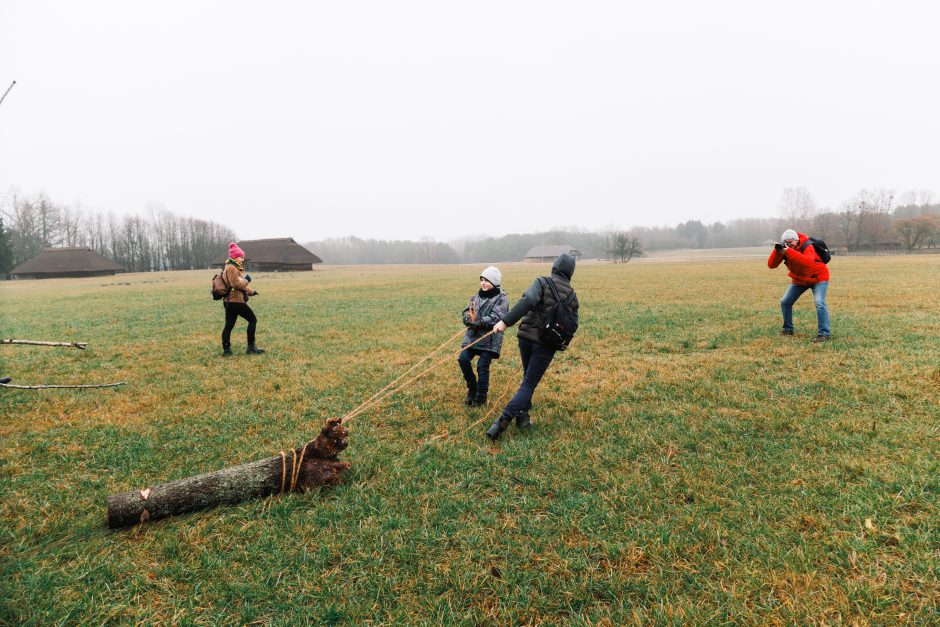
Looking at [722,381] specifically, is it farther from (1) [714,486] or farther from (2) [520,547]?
(2) [520,547]

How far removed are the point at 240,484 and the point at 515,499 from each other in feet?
8.68

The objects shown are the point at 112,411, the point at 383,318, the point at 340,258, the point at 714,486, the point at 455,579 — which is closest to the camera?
the point at 455,579

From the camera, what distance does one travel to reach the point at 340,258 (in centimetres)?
16812

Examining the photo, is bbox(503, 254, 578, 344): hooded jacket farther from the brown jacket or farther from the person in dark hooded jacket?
the brown jacket

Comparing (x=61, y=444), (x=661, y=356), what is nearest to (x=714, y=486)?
(x=661, y=356)

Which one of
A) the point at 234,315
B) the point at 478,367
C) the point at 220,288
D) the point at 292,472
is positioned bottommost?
the point at 292,472

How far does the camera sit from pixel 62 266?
62.5 m

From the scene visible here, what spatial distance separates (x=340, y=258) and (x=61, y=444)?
6695 inches

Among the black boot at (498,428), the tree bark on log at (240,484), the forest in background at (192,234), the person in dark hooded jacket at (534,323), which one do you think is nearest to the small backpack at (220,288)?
the tree bark on log at (240,484)

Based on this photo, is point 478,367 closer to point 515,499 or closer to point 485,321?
point 485,321

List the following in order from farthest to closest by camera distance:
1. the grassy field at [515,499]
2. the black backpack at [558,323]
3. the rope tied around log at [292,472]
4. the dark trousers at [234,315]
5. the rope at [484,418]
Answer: the dark trousers at [234,315]
the rope at [484,418]
the black backpack at [558,323]
the rope tied around log at [292,472]
the grassy field at [515,499]

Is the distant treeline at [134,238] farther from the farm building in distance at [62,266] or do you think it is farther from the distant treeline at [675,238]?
the distant treeline at [675,238]

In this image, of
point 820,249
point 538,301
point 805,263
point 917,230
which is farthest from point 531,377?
point 917,230

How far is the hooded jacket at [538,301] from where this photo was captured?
530 centimetres
